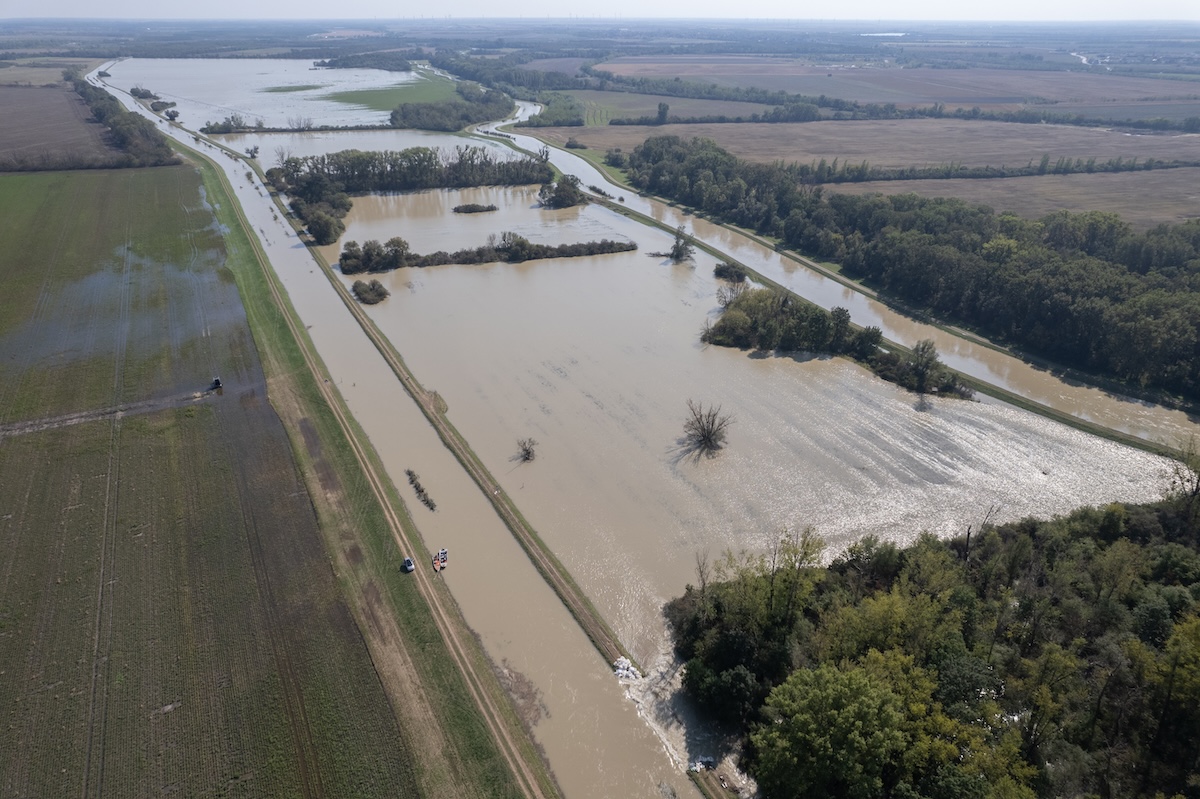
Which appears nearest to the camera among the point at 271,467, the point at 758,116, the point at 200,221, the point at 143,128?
the point at 271,467

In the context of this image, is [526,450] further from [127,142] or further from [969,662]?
[127,142]

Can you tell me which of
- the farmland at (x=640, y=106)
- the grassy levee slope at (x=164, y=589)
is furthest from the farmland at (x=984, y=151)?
the grassy levee slope at (x=164, y=589)

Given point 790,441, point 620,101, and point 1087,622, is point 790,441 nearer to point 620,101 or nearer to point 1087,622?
point 1087,622

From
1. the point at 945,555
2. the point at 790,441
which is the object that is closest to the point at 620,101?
the point at 790,441

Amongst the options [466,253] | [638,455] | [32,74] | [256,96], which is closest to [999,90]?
[466,253]

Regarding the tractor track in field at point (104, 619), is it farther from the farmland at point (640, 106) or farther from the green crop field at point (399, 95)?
the green crop field at point (399, 95)
